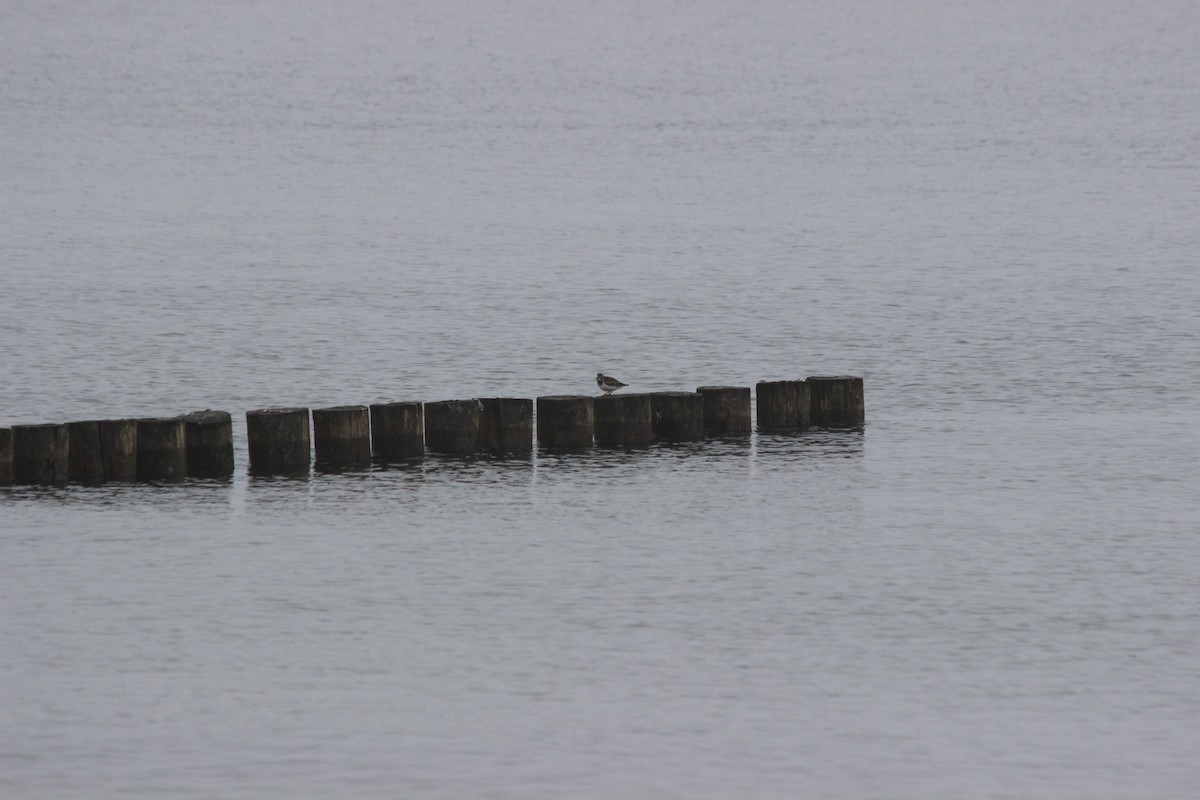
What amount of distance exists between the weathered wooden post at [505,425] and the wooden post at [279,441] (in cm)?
211

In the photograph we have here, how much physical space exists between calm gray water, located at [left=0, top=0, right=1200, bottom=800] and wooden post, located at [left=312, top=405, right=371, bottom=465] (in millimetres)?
458

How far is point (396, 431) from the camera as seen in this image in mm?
18500

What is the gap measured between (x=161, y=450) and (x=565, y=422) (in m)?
4.45

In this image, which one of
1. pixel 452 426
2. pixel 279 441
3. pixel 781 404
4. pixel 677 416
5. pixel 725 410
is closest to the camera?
pixel 279 441

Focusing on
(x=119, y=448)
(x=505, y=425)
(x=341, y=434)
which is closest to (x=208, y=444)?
(x=119, y=448)

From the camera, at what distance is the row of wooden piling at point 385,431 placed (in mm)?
17172

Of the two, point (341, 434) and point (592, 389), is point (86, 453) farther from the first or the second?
point (592, 389)

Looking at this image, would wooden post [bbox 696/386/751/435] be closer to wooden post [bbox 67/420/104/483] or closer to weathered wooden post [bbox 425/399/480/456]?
weathered wooden post [bbox 425/399/480/456]

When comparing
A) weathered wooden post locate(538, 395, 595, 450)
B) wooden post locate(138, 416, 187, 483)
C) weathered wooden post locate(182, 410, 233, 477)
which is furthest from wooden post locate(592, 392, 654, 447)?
wooden post locate(138, 416, 187, 483)

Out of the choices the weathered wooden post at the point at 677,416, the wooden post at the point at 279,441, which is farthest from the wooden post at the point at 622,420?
the wooden post at the point at 279,441

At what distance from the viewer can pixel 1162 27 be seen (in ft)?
281

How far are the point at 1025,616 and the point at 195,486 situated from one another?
8540 millimetres

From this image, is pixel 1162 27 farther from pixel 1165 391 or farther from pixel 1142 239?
pixel 1165 391

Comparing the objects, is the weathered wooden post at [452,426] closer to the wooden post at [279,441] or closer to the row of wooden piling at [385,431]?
the row of wooden piling at [385,431]
